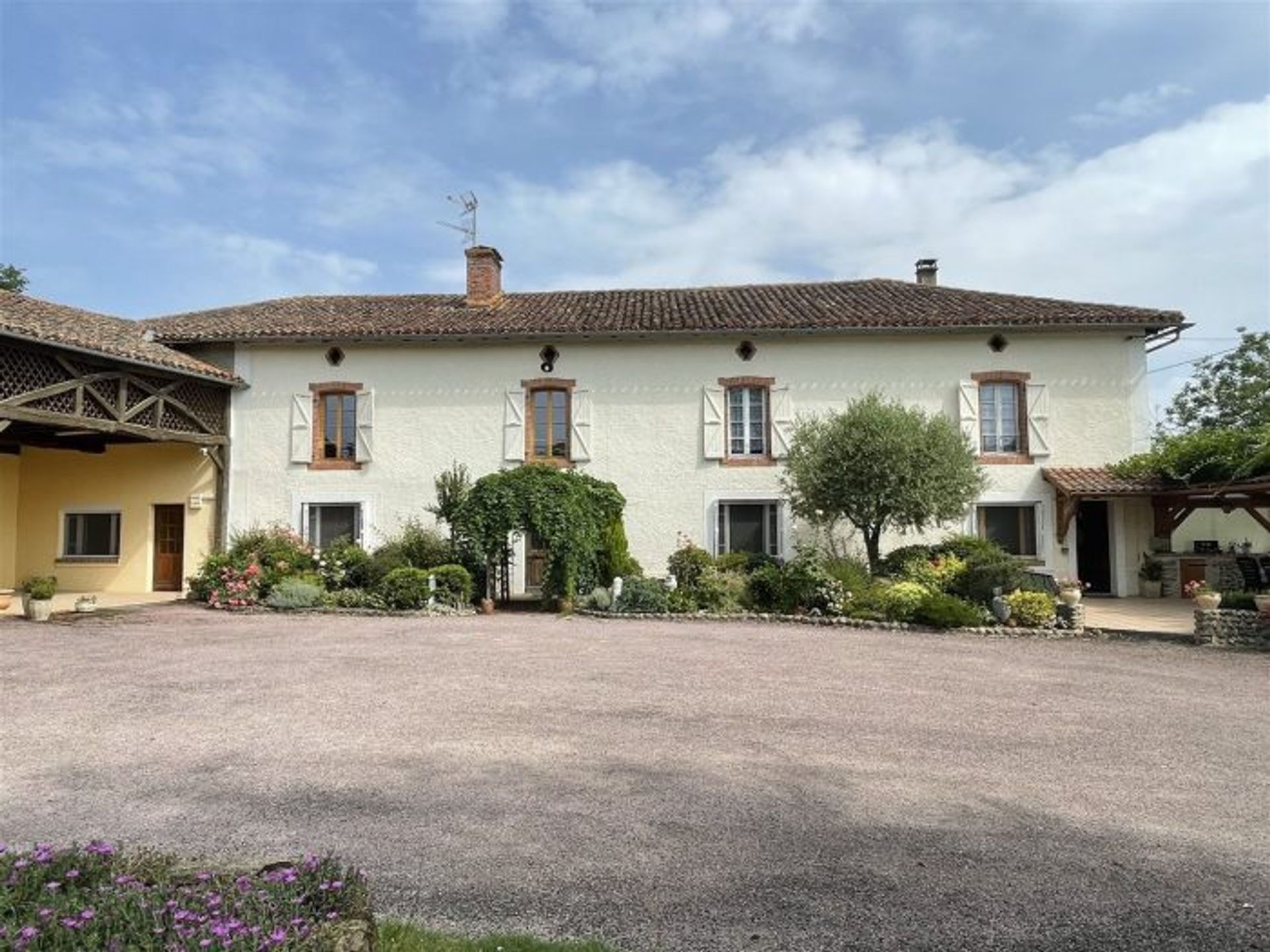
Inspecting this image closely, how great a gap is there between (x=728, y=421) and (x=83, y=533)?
14456mm

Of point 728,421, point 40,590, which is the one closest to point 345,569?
point 40,590

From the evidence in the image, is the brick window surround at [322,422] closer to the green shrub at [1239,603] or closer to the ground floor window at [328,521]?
the ground floor window at [328,521]

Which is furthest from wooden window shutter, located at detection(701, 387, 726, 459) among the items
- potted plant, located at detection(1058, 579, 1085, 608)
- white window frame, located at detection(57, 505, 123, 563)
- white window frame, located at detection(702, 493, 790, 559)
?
white window frame, located at detection(57, 505, 123, 563)

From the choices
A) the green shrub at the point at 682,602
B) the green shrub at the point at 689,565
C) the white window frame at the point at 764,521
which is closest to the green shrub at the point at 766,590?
the green shrub at the point at 682,602

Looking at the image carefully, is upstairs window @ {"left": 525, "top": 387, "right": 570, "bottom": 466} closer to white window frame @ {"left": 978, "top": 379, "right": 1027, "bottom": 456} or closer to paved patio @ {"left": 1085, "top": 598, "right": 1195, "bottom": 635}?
white window frame @ {"left": 978, "top": 379, "right": 1027, "bottom": 456}

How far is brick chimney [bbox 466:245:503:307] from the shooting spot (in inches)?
740

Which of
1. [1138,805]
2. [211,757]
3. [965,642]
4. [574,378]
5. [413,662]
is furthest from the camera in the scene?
[574,378]

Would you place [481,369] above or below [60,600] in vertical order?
above

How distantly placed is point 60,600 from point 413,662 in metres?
10.6

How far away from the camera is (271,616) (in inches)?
500

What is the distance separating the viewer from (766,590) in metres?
13.1

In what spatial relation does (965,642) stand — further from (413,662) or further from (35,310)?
(35,310)

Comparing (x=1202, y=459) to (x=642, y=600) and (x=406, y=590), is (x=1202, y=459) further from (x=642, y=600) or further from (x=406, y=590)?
(x=406, y=590)

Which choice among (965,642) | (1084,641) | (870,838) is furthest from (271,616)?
(1084,641)
